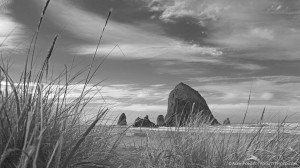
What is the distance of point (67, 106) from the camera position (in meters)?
3.45

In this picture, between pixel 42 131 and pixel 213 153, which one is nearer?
pixel 42 131

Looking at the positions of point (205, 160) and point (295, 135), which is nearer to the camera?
point (205, 160)

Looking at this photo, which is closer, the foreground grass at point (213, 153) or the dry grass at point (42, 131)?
the dry grass at point (42, 131)

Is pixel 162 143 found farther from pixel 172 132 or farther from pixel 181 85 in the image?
pixel 181 85

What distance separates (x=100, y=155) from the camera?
3734 millimetres

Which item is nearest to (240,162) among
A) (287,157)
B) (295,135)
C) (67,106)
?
(287,157)

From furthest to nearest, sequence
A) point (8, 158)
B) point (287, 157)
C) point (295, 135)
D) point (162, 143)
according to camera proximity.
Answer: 1. point (295, 135)
2. point (162, 143)
3. point (287, 157)
4. point (8, 158)

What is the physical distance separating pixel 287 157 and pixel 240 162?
0.73 m

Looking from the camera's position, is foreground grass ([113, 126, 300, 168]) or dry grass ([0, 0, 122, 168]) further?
foreground grass ([113, 126, 300, 168])

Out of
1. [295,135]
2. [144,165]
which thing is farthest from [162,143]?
[295,135]

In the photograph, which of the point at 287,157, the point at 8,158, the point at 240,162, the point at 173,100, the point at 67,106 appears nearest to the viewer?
the point at 8,158

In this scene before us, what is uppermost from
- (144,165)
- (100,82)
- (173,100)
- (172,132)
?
(173,100)

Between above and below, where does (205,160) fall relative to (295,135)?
below

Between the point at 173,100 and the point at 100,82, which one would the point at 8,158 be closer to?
the point at 100,82
